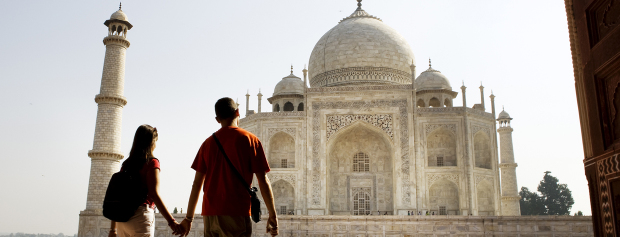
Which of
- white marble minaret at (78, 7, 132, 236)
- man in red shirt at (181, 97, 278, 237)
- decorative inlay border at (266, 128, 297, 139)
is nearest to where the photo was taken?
man in red shirt at (181, 97, 278, 237)

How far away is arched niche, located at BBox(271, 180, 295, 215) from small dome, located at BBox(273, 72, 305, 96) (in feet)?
17.3

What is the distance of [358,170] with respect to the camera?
70.9ft

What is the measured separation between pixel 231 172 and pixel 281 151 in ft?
60.5

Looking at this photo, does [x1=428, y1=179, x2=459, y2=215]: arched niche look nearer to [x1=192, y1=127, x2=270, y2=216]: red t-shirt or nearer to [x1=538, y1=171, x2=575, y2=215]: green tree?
[x1=192, y1=127, x2=270, y2=216]: red t-shirt

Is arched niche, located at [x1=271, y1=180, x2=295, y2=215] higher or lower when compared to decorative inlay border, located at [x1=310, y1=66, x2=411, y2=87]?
lower

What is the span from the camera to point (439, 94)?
24109 mm

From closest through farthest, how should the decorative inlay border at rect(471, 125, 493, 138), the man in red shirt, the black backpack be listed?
the man in red shirt
the black backpack
the decorative inlay border at rect(471, 125, 493, 138)

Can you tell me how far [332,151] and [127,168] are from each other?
18303 mm

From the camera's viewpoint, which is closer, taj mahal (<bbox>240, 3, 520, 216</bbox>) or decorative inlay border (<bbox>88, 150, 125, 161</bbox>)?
decorative inlay border (<bbox>88, 150, 125, 161</bbox>)

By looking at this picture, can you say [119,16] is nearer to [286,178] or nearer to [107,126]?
[107,126]

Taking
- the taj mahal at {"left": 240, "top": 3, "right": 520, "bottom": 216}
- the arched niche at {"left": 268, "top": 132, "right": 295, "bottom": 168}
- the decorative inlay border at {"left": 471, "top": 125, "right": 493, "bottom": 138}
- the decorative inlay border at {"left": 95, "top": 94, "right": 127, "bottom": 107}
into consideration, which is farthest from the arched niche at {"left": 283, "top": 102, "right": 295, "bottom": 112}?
the decorative inlay border at {"left": 95, "top": 94, "right": 127, "bottom": 107}

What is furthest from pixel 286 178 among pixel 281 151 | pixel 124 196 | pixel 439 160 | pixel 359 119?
pixel 124 196

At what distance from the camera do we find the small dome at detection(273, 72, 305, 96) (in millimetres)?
24844

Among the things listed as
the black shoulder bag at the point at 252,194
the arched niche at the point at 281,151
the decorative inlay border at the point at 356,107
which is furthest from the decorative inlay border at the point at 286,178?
the black shoulder bag at the point at 252,194
